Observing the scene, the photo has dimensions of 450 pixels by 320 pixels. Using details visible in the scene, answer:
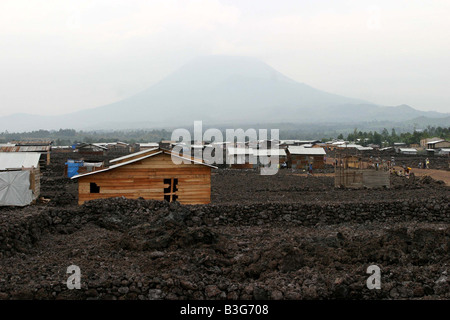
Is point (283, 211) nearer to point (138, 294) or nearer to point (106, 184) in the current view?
point (106, 184)

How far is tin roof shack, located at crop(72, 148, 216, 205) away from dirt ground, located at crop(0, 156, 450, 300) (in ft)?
7.91

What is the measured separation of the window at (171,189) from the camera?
698 inches

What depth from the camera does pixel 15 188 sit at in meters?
17.1

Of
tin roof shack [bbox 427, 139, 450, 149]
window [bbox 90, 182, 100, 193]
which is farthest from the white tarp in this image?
tin roof shack [bbox 427, 139, 450, 149]

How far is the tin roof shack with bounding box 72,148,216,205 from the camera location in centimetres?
1739

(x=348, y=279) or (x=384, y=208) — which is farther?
(x=384, y=208)

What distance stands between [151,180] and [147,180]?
0.16m

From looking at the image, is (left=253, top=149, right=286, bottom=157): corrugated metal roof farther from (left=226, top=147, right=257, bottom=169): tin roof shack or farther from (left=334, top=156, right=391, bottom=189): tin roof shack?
(left=334, top=156, right=391, bottom=189): tin roof shack

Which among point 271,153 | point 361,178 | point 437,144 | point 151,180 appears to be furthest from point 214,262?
point 437,144

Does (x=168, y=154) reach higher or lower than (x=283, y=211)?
higher

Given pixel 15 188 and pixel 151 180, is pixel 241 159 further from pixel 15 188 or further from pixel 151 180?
pixel 15 188
